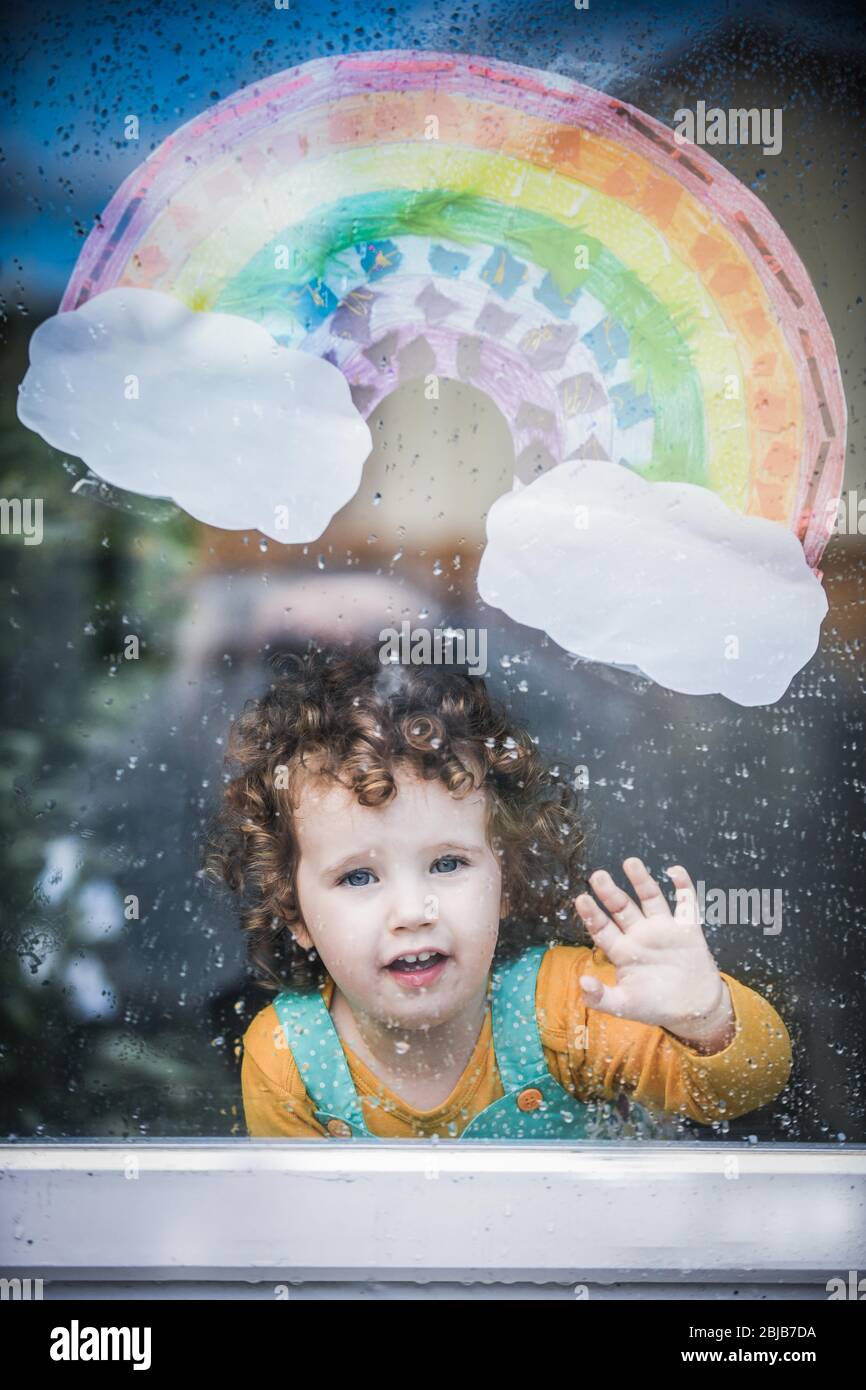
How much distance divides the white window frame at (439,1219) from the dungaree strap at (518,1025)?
0.13 metres

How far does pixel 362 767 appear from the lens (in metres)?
1.92

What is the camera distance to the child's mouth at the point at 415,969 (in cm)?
191

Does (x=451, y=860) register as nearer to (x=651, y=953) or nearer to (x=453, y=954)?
(x=453, y=954)

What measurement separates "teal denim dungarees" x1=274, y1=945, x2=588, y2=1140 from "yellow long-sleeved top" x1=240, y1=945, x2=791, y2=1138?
0.01m

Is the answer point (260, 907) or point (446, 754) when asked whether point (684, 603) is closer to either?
point (446, 754)

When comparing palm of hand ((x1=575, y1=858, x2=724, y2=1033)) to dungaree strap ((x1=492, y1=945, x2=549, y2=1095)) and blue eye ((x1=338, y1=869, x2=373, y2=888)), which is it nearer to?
dungaree strap ((x1=492, y1=945, x2=549, y2=1095))

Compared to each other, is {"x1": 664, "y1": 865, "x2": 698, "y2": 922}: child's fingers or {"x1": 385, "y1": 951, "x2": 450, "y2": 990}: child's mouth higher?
{"x1": 664, "y1": 865, "x2": 698, "y2": 922}: child's fingers

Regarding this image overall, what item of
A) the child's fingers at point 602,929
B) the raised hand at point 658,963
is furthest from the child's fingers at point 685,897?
the child's fingers at point 602,929

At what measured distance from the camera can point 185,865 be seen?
198cm

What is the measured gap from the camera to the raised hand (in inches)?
76.2

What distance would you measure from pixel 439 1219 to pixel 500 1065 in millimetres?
250

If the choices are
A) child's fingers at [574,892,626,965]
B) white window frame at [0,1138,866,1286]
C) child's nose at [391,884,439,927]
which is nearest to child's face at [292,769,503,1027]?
child's nose at [391,884,439,927]

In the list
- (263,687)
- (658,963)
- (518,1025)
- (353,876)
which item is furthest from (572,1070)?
(263,687)

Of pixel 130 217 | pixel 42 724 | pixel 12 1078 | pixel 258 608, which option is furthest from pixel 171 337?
pixel 12 1078
